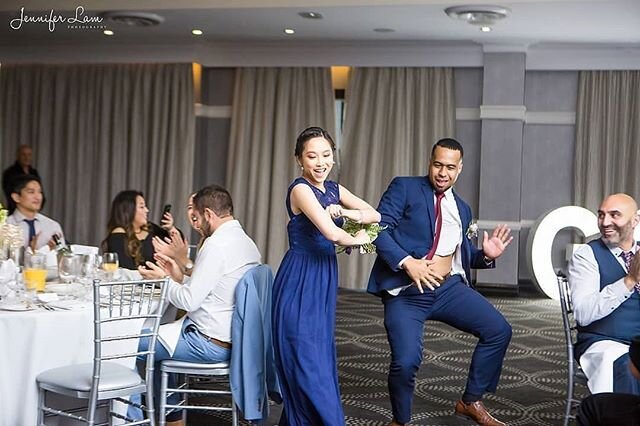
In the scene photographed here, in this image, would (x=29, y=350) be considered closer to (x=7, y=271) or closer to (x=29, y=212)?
(x=7, y=271)

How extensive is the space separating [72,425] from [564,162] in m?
8.35

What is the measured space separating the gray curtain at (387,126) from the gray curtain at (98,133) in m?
2.11

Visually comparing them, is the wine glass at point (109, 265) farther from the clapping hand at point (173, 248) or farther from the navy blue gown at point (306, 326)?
the navy blue gown at point (306, 326)

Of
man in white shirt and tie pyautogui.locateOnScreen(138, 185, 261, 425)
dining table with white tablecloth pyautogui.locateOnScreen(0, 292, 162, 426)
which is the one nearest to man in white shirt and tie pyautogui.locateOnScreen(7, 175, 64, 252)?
man in white shirt and tie pyautogui.locateOnScreen(138, 185, 261, 425)

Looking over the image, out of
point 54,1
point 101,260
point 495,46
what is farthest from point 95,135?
point 101,260

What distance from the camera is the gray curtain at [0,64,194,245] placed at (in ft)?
38.7

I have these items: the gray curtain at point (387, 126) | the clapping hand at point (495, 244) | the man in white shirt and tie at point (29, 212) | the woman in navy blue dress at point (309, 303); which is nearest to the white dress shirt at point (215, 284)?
the woman in navy blue dress at point (309, 303)

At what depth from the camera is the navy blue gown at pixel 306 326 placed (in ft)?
14.0

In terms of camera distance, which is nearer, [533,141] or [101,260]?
[101,260]

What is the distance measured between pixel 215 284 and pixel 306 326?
505 millimetres

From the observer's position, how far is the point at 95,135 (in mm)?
12094

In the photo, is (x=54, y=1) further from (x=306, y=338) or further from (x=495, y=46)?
(x=306, y=338)

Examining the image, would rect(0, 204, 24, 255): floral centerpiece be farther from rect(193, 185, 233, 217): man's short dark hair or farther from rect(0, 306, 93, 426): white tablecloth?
rect(193, 185, 233, 217): man's short dark hair

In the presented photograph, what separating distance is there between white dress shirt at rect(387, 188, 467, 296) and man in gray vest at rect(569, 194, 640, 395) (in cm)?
77
